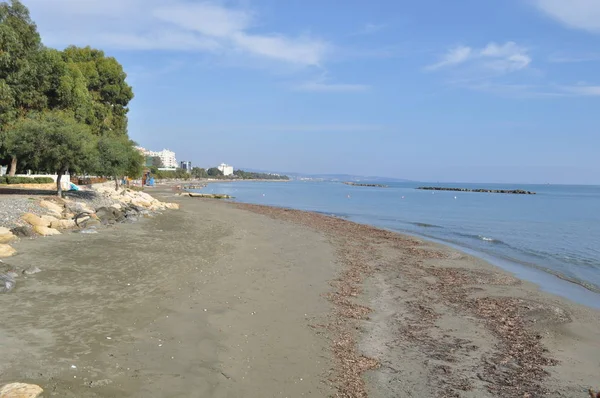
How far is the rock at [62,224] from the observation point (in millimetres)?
19109

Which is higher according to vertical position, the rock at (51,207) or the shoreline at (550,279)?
the rock at (51,207)

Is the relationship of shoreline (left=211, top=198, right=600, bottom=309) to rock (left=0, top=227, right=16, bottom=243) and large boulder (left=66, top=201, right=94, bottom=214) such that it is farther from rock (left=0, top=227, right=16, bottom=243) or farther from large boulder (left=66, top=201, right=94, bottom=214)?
large boulder (left=66, top=201, right=94, bottom=214)

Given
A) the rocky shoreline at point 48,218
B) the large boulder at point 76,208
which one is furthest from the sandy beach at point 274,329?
the large boulder at point 76,208

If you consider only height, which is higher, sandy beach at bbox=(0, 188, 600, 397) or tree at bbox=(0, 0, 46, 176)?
tree at bbox=(0, 0, 46, 176)

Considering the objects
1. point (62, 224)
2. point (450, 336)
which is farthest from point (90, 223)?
point (450, 336)

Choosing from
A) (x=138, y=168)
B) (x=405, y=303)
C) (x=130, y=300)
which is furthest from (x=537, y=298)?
(x=138, y=168)

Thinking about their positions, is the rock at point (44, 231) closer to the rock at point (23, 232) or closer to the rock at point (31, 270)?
the rock at point (23, 232)

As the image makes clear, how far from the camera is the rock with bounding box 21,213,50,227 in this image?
18.0 metres

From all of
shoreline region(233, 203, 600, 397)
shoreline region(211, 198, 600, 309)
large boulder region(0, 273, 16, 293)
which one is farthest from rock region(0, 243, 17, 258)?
shoreline region(211, 198, 600, 309)

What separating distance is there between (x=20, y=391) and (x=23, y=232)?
13.1m

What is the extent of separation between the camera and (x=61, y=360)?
642 centimetres

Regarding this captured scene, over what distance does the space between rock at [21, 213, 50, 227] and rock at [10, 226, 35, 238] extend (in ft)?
4.16

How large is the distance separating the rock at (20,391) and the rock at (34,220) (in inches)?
564

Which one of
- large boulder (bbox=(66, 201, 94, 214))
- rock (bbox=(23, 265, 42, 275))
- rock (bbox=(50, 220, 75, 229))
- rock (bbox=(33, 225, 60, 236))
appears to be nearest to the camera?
rock (bbox=(23, 265, 42, 275))
